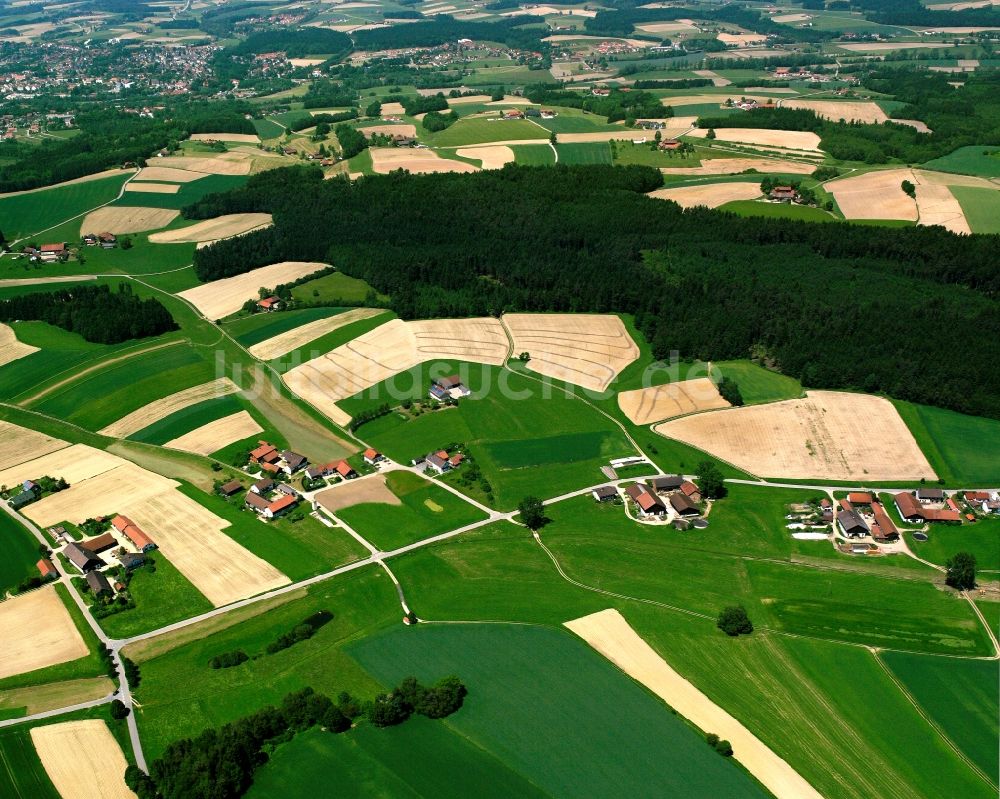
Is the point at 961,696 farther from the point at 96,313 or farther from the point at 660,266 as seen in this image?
the point at 96,313

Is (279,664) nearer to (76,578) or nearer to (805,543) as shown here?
(76,578)

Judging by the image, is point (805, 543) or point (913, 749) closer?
point (913, 749)

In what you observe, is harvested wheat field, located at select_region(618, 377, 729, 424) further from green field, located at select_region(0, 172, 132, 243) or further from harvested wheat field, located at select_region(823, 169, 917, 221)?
green field, located at select_region(0, 172, 132, 243)

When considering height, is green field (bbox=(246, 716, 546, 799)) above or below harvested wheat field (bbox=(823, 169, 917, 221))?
below

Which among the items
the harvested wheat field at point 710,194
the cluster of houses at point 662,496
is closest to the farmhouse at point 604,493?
the cluster of houses at point 662,496

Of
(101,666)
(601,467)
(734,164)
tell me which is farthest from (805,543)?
(734,164)

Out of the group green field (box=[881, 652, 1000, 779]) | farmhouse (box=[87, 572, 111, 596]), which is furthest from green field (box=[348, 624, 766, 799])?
farmhouse (box=[87, 572, 111, 596])

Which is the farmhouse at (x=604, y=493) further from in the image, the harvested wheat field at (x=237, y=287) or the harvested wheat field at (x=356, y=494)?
Answer: the harvested wheat field at (x=237, y=287)

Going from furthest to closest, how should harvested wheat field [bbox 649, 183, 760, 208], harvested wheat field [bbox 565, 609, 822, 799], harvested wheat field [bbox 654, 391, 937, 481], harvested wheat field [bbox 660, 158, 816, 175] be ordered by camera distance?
harvested wheat field [bbox 660, 158, 816, 175], harvested wheat field [bbox 649, 183, 760, 208], harvested wheat field [bbox 654, 391, 937, 481], harvested wheat field [bbox 565, 609, 822, 799]
